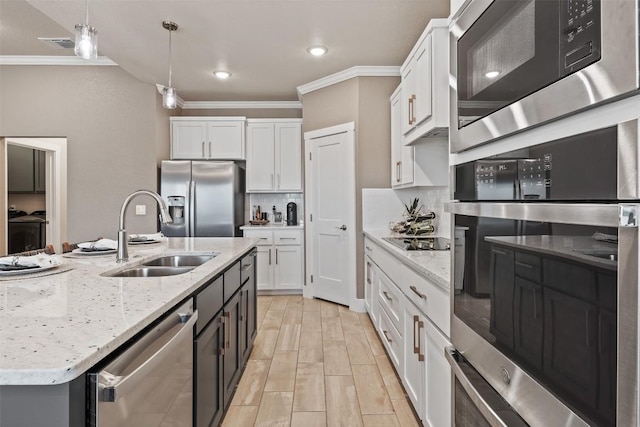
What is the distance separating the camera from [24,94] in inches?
180

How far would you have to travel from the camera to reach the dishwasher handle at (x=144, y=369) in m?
0.81

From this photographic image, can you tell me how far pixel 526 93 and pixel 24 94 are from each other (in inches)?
221

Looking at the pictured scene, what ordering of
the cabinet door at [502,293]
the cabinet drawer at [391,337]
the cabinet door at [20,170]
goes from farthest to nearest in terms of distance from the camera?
the cabinet door at [20,170] → the cabinet drawer at [391,337] → the cabinet door at [502,293]

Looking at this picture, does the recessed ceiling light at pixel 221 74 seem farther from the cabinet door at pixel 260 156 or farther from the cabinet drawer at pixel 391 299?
the cabinet drawer at pixel 391 299

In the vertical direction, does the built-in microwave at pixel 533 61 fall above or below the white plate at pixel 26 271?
above

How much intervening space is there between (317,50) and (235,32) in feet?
2.67

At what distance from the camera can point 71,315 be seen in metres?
1.02

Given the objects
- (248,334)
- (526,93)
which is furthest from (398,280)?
(526,93)

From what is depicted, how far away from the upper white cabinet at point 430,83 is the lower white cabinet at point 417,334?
0.93m

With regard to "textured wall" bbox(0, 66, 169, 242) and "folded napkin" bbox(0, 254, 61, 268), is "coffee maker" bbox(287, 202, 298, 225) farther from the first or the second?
"folded napkin" bbox(0, 254, 61, 268)

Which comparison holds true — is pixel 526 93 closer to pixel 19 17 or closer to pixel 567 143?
pixel 567 143

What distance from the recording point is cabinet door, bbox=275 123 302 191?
5363mm

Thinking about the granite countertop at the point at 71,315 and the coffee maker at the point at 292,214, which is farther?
the coffee maker at the point at 292,214

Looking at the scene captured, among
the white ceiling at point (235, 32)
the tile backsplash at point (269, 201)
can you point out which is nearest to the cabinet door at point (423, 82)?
the white ceiling at point (235, 32)
